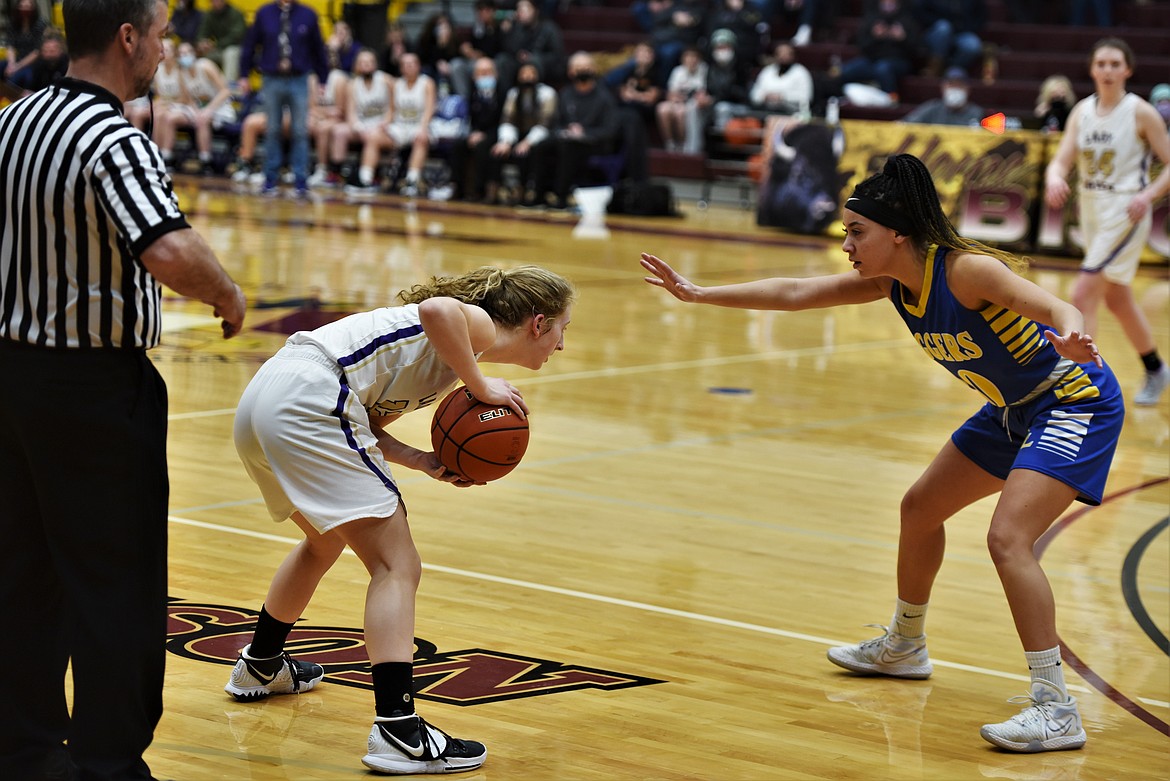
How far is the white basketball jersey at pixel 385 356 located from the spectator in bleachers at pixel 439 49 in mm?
18764

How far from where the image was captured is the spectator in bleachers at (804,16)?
73.5 feet

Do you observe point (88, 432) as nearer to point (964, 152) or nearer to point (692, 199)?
point (964, 152)

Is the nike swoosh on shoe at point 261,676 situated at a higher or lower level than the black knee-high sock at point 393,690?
lower

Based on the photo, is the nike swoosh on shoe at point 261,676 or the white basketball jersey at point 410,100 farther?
the white basketball jersey at point 410,100

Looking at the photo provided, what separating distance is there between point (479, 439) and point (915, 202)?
1.33 metres

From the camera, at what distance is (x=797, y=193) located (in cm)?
1856

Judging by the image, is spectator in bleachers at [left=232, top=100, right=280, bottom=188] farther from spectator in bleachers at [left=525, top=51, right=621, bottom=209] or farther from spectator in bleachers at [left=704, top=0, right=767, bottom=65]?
spectator in bleachers at [left=704, top=0, right=767, bottom=65]

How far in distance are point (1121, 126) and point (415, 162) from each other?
12774 millimetres

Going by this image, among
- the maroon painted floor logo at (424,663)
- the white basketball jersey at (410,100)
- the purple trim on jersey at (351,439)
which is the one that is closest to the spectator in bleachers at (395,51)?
the white basketball jersey at (410,100)

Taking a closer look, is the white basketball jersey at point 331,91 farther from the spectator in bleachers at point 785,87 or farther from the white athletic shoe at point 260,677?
the white athletic shoe at point 260,677

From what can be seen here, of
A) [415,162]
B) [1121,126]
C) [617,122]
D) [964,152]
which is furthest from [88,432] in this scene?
[415,162]

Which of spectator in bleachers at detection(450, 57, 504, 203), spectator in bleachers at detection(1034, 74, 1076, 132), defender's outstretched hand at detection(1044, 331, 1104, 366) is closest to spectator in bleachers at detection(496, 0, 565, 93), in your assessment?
spectator in bleachers at detection(450, 57, 504, 203)

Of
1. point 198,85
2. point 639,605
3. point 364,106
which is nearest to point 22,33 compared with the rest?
point 198,85

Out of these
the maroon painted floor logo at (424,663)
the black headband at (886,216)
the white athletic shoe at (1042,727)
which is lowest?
the maroon painted floor logo at (424,663)
